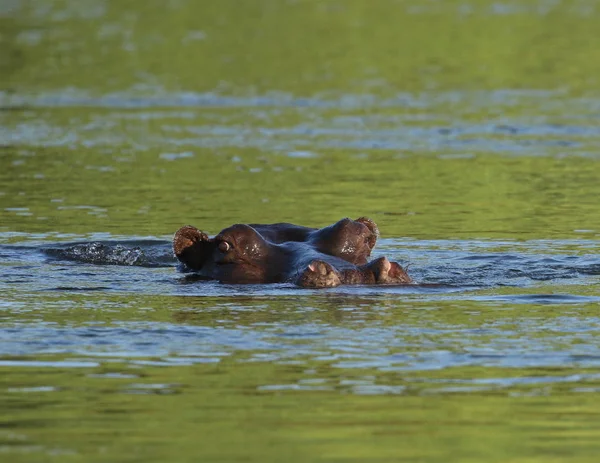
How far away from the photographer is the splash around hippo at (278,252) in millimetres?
10023

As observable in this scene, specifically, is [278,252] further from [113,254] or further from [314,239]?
[113,254]

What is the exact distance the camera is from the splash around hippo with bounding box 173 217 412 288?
1002 cm

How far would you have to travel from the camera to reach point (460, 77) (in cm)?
2608

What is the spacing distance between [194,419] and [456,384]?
4.49ft

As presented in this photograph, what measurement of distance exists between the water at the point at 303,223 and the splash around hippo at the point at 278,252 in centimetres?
16

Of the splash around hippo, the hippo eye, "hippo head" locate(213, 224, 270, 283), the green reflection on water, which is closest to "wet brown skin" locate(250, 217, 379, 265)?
the splash around hippo

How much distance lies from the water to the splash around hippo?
0.16 m

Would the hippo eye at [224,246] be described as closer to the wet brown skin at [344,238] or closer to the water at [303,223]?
the water at [303,223]

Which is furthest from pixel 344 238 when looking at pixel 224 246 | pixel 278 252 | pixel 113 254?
pixel 113 254

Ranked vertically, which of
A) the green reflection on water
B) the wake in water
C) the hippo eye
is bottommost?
the wake in water

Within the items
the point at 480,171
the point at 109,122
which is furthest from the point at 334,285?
the point at 109,122

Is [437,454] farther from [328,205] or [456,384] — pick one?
[328,205]

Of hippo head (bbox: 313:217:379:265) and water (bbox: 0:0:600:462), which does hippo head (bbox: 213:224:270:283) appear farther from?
hippo head (bbox: 313:217:379:265)

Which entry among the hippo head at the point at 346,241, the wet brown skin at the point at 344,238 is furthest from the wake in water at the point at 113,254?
the hippo head at the point at 346,241
